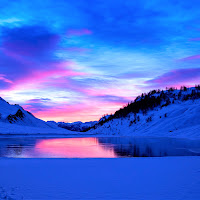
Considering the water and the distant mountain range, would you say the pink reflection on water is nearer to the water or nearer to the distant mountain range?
the water

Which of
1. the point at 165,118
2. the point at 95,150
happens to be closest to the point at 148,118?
the point at 165,118

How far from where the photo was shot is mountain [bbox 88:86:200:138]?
74.4 metres

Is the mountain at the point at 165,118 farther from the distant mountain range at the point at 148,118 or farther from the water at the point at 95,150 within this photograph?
the water at the point at 95,150

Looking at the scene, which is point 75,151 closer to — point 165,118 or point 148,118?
point 165,118

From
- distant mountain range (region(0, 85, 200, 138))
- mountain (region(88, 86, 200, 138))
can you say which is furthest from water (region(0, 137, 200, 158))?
distant mountain range (region(0, 85, 200, 138))
